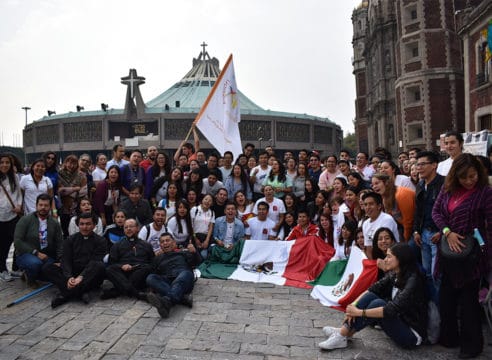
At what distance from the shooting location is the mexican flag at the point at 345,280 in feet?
17.5

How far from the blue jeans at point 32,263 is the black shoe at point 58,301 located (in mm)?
726

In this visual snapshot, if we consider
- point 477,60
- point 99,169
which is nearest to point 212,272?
point 99,169

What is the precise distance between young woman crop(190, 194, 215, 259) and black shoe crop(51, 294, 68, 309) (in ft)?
8.76

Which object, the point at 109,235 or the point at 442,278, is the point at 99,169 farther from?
the point at 442,278

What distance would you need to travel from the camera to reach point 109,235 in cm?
707

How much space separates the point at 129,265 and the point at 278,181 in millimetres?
3790

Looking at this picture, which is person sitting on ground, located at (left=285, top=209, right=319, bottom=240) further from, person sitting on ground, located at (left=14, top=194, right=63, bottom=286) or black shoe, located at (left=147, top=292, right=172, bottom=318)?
person sitting on ground, located at (left=14, top=194, right=63, bottom=286)

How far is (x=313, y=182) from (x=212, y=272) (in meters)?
2.79

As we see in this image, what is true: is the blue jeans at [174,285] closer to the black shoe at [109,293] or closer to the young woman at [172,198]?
the black shoe at [109,293]

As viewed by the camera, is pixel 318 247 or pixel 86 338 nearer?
pixel 86 338

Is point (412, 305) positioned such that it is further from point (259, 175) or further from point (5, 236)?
point (5, 236)

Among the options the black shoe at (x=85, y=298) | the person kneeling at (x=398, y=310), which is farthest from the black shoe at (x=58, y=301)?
the person kneeling at (x=398, y=310)

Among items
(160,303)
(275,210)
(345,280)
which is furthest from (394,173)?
(160,303)

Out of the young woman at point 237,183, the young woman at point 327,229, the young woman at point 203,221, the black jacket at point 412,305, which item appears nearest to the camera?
the black jacket at point 412,305
